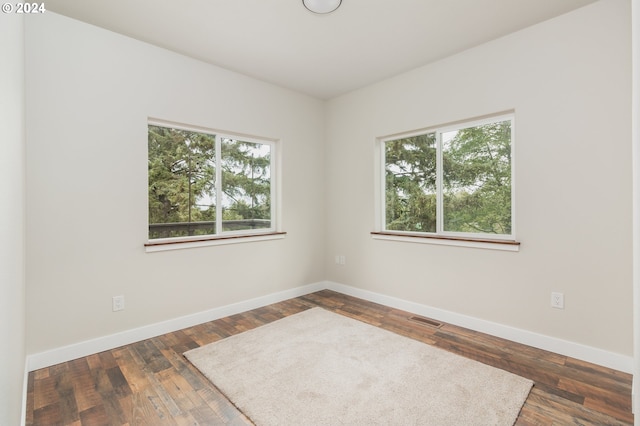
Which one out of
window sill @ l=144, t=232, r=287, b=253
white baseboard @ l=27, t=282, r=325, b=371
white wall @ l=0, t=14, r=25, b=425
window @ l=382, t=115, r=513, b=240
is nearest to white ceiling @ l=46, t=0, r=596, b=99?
window @ l=382, t=115, r=513, b=240

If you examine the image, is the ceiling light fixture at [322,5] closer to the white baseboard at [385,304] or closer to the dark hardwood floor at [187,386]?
the dark hardwood floor at [187,386]

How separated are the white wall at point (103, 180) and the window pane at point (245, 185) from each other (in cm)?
27

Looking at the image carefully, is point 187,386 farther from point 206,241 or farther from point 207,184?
point 207,184

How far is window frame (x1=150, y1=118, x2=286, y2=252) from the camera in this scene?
2885mm

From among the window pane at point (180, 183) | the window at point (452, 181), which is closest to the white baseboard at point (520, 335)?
the window at point (452, 181)

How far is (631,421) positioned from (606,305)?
854 millimetres

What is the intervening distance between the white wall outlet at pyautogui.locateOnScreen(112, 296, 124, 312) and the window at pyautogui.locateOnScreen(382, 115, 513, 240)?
→ 2847mm

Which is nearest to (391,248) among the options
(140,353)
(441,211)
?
(441,211)

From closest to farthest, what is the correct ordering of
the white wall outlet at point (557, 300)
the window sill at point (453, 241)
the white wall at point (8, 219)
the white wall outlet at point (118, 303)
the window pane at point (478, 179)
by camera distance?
the white wall at point (8, 219)
the white wall outlet at point (557, 300)
the white wall outlet at point (118, 303)
the window sill at point (453, 241)
the window pane at point (478, 179)

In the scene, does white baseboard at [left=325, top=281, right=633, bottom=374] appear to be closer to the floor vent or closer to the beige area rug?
the floor vent

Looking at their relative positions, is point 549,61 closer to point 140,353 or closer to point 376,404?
point 376,404

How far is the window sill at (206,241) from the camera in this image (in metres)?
2.78

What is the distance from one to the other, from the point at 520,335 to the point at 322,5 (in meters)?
3.13

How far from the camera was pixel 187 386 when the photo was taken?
1988 millimetres
